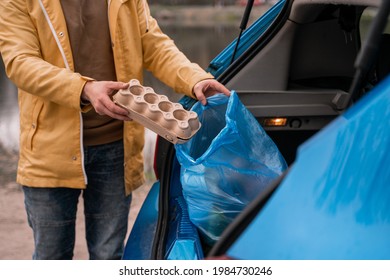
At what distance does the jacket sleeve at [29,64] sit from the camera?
74.4 inches

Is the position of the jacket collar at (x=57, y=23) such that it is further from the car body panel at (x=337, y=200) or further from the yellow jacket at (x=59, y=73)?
the car body panel at (x=337, y=200)

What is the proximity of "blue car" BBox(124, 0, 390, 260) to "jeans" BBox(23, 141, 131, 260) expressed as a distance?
0.36 ft

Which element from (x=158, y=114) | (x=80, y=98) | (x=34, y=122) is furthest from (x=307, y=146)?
(x=34, y=122)

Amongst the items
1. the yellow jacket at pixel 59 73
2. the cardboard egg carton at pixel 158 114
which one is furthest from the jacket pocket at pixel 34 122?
the cardboard egg carton at pixel 158 114

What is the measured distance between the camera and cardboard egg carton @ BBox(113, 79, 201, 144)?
175cm

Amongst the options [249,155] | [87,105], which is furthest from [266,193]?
[87,105]

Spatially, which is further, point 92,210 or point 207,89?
point 92,210

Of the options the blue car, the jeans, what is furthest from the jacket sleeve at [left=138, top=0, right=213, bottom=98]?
the jeans

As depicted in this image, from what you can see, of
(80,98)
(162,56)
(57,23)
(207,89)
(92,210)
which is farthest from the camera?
(92,210)

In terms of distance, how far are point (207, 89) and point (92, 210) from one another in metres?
0.68

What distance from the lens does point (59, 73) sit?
6.25 feet

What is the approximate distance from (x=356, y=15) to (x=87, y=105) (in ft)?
4.14

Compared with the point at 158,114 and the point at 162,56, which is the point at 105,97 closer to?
the point at 158,114
